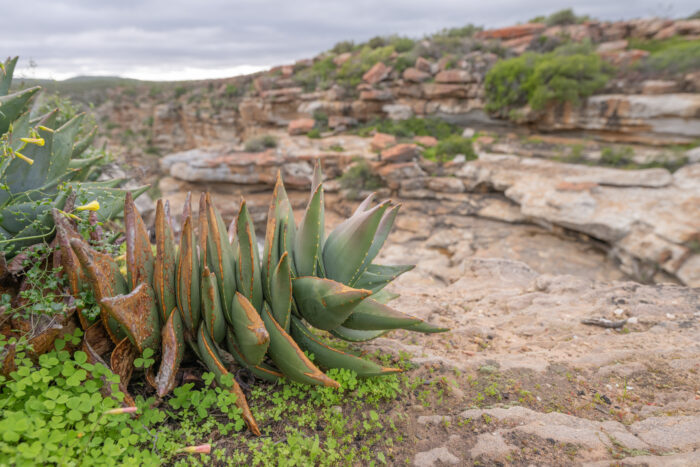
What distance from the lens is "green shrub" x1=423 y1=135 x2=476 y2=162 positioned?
45.8 feet

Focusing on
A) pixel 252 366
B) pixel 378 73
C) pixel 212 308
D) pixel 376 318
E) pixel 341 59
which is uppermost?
pixel 341 59

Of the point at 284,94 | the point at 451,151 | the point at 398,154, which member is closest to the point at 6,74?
the point at 398,154

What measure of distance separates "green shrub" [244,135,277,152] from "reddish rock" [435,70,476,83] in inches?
304

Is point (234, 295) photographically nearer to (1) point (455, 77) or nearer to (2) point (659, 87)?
(2) point (659, 87)

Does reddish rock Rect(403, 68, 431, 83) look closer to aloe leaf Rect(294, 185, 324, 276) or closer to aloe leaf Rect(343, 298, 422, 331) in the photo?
aloe leaf Rect(294, 185, 324, 276)

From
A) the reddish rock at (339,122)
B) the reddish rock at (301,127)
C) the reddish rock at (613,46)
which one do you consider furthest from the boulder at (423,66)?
the reddish rock at (613,46)

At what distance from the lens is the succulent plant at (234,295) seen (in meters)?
1.62

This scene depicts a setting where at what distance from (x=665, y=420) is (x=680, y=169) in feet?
38.4

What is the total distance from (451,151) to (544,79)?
4295 millimetres

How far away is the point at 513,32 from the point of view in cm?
1991

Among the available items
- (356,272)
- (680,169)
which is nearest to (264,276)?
(356,272)

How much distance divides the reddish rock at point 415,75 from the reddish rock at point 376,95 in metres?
1.07

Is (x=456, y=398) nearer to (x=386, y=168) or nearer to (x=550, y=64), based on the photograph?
(x=386, y=168)

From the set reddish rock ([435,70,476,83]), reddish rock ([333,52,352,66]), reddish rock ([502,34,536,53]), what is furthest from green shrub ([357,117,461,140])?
reddish rock ([333,52,352,66])
